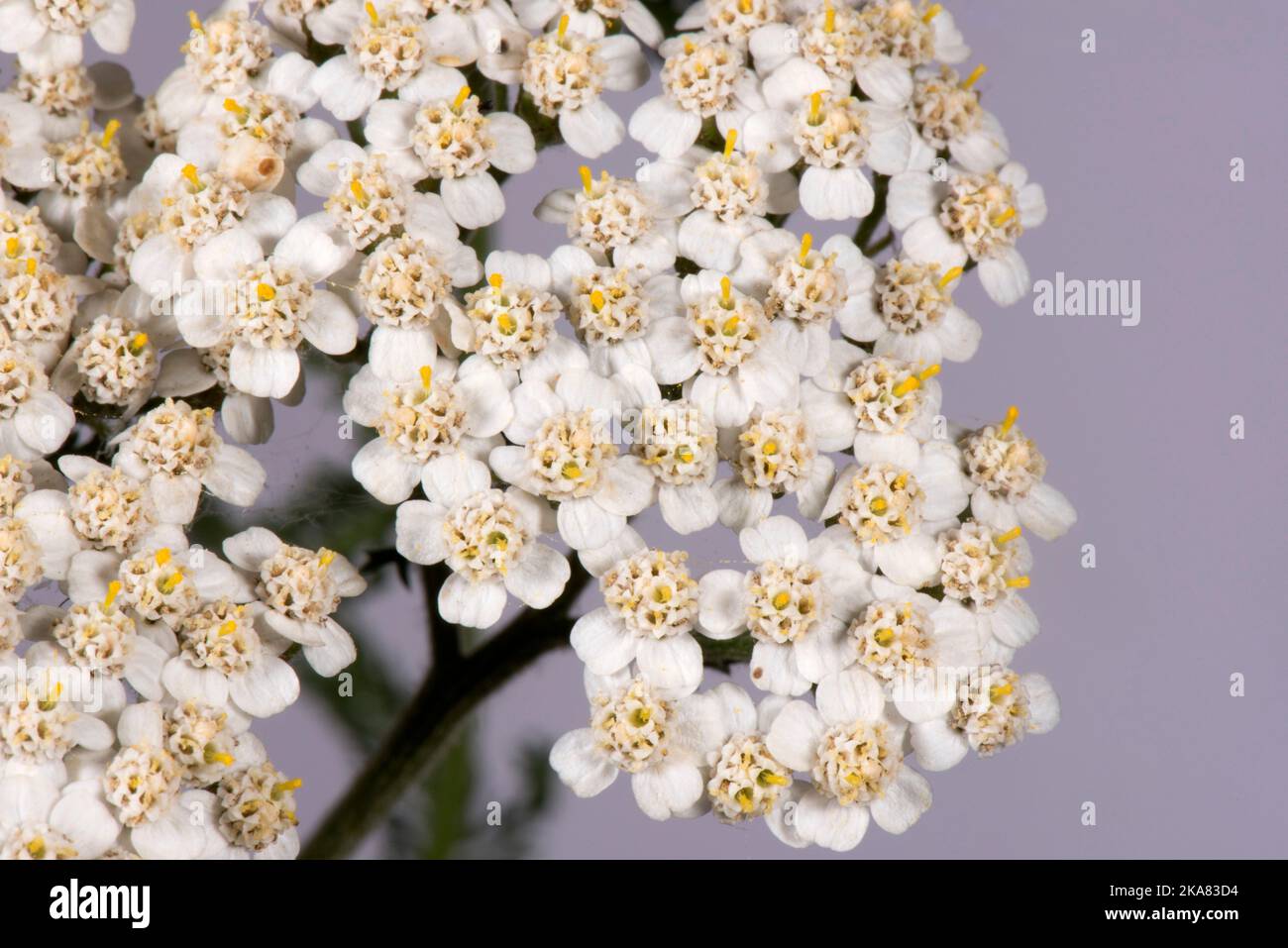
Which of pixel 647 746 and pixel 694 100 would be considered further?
pixel 694 100

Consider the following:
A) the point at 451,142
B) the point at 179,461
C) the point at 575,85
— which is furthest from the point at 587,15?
the point at 179,461

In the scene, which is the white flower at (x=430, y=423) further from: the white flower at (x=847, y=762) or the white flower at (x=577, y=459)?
the white flower at (x=847, y=762)

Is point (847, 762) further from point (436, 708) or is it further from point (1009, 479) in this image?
point (436, 708)

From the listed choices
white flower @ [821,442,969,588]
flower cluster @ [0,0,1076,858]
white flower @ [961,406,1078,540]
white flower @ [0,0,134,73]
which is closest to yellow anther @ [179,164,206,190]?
flower cluster @ [0,0,1076,858]

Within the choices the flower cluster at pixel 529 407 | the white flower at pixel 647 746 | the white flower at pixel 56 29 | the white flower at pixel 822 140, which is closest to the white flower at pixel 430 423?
the flower cluster at pixel 529 407

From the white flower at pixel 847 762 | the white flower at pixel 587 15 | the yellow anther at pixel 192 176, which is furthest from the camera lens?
the white flower at pixel 587 15

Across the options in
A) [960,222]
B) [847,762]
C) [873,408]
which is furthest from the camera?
[960,222]
